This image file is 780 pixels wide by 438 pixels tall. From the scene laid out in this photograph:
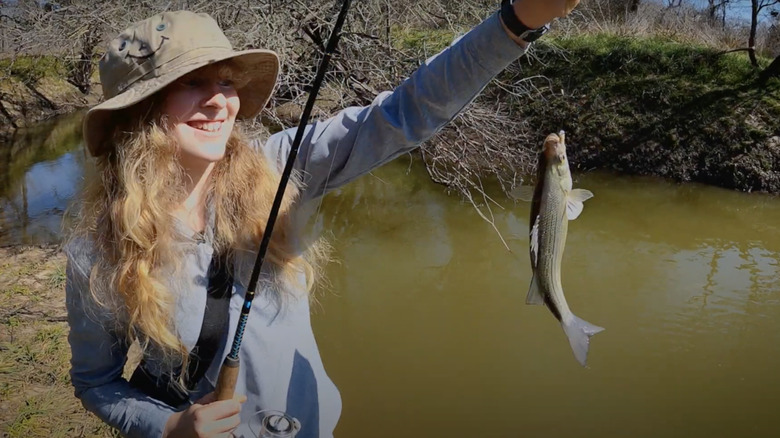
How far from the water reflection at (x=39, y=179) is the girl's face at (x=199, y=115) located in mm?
6008

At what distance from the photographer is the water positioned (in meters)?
4.54

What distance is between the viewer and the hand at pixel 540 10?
1.21 m

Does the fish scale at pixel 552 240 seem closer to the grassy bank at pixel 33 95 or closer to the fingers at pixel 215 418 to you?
the fingers at pixel 215 418

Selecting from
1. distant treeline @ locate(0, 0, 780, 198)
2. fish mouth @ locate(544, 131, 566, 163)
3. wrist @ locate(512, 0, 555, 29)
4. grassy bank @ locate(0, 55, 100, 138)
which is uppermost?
wrist @ locate(512, 0, 555, 29)

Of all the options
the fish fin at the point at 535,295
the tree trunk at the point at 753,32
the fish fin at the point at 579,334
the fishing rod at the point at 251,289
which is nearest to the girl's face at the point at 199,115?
the fishing rod at the point at 251,289

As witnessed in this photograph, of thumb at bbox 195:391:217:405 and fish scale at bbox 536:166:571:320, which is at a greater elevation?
fish scale at bbox 536:166:571:320

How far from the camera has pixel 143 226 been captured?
4.93 ft

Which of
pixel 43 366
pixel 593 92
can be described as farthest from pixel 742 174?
pixel 43 366

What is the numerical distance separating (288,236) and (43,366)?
10.7 feet

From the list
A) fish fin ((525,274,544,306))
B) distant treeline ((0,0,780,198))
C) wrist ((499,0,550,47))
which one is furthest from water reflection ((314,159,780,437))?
wrist ((499,0,550,47))

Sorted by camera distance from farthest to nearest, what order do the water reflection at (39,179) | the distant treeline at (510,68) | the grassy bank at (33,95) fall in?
1. the grassy bank at (33,95)
2. the water reflection at (39,179)
3. the distant treeline at (510,68)

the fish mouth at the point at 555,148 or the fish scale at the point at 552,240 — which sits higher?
the fish mouth at the point at 555,148

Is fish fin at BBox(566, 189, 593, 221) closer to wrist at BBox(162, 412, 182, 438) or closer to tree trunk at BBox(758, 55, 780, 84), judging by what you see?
wrist at BBox(162, 412, 182, 438)

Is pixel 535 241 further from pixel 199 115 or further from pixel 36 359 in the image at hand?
pixel 36 359
